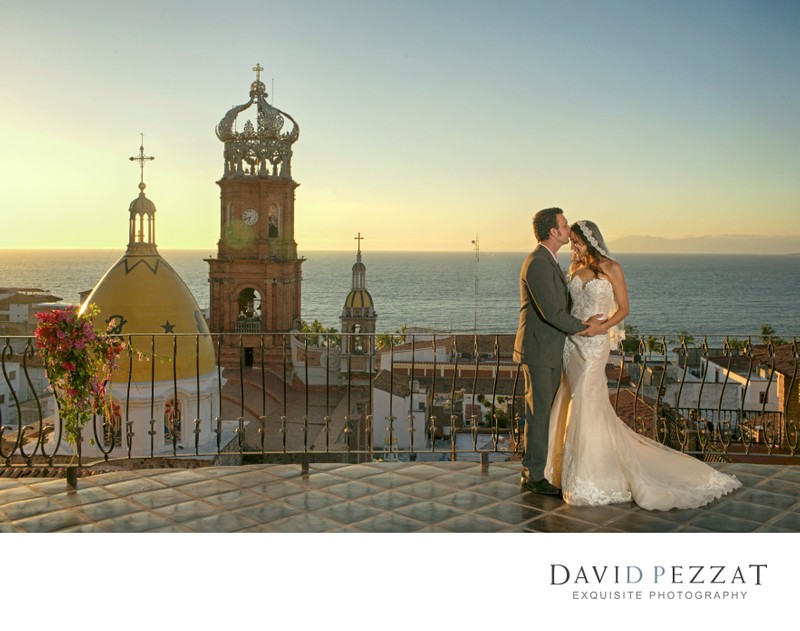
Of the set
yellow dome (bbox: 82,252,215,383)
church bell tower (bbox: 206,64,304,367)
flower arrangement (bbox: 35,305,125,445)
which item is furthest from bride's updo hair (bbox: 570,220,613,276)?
church bell tower (bbox: 206,64,304,367)

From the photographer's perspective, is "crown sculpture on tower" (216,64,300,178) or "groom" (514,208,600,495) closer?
"groom" (514,208,600,495)

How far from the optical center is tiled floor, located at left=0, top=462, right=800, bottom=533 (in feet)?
13.8

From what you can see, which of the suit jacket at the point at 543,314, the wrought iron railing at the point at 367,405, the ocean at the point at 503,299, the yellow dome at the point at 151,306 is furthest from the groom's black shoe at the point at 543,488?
the ocean at the point at 503,299

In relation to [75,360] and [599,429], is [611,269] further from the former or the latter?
[75,360]

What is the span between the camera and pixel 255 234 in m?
32.6

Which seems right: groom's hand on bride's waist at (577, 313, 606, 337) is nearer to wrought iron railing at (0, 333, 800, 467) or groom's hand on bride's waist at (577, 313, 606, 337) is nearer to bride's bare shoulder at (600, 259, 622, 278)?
bride's bare shoulder at (600, 259, 622, 278)

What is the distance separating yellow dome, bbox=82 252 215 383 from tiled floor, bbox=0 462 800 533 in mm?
9741

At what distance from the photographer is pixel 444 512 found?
14.4 feet

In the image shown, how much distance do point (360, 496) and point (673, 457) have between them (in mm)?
1830

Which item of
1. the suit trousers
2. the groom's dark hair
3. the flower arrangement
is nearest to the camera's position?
the groom's dark hair

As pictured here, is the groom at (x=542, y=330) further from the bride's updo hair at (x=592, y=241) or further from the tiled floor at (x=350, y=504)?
the tiled floor at (x=350, y=504)

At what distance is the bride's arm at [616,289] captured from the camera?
14.1 feet
